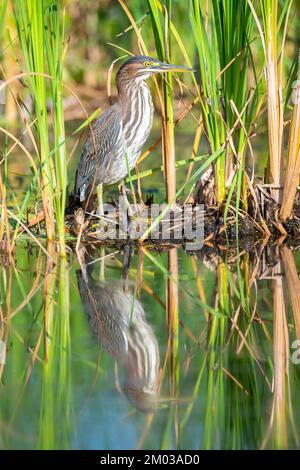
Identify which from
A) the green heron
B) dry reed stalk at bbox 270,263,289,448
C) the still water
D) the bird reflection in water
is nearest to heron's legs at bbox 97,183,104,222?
the green heron

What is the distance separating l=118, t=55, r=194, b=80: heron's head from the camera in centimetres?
685

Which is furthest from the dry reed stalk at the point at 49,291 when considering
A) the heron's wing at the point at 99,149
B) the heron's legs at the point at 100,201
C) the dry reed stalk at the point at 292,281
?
the dry reed stalk at the point at 292,281

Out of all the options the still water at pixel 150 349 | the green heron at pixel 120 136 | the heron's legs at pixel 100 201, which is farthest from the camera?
the green heron at pixel 120 136

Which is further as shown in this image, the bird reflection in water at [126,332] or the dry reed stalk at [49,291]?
the dry reed stalk at [49,291]

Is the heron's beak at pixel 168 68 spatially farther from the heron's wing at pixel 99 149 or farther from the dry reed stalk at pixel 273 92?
the heron's wing at pixel 99 149

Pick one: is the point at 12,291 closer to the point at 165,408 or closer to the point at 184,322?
the point at 184,322

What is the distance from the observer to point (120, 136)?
768 centimetres

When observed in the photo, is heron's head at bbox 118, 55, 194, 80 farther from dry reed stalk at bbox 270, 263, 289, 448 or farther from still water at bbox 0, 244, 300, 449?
dry reed stalk at bbox 270, 263, 289, 448

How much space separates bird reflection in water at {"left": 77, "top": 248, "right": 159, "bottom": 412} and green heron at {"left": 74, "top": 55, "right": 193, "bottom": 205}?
126cm

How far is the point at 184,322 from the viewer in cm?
550

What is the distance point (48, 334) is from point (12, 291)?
81cm

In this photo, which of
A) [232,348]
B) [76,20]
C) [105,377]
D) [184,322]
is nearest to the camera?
[105,377]

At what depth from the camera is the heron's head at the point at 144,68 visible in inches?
270
